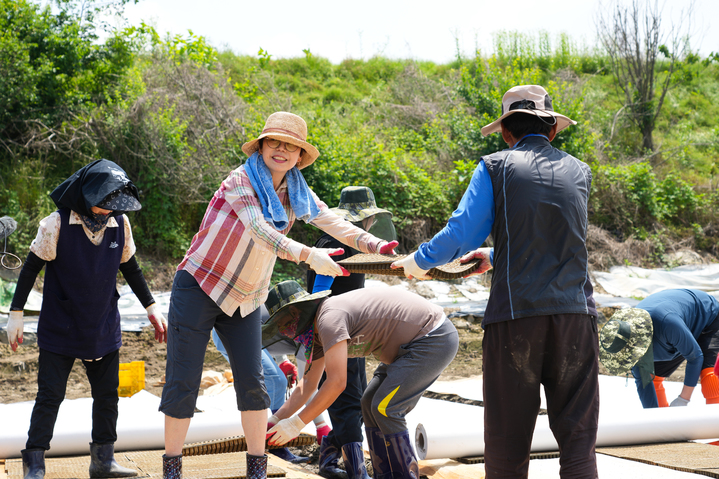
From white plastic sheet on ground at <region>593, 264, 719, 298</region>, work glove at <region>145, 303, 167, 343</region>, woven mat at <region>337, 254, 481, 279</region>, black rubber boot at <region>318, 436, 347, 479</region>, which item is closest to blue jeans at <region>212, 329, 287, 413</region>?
work glove at <region>145, 303, 167, 343</region>

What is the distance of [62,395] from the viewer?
2.65 m

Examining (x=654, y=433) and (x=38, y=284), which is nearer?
(x=654, y=433)

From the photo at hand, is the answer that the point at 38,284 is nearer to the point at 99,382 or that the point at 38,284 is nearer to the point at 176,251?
the point at 176,251

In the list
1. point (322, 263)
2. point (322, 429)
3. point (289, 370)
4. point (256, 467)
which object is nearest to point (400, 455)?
point (256, 467)

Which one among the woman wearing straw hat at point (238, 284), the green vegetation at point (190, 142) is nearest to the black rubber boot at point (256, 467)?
the woman wearing straw hat at point (238, 284)

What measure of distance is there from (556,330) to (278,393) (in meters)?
1.99

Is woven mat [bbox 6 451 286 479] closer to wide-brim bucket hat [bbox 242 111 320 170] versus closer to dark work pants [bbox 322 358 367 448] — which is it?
dark work pants [bbox 322 358 367 448]

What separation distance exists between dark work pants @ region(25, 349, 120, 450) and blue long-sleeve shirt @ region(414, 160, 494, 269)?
5.51 ft

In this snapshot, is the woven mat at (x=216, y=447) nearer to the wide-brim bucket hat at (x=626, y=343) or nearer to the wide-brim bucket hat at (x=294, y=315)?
the wide-brim bucket hat at (x=294, y=315)

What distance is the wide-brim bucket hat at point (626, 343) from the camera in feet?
12.1

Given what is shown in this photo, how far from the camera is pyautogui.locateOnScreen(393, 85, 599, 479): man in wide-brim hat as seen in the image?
1.86 metres

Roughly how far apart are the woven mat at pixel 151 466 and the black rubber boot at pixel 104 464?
0.17ft

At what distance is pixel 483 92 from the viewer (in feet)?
38.2

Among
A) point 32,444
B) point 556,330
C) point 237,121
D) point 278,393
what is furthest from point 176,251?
point 556,330
